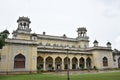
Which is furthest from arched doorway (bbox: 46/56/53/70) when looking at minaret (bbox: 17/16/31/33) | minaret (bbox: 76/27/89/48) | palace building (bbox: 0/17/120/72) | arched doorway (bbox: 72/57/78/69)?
minaret (bbox: 76/27/89/48)

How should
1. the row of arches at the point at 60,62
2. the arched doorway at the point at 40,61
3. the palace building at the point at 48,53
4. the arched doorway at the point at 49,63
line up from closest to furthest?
the palace building at the point at 48,53 < the arched doorway at the point at 40,61 < the row of arches at the point at 60,62 < the arched doorway at the point at 49,63

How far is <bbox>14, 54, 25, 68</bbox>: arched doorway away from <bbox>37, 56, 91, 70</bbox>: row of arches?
23.5ft

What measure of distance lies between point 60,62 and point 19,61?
14907 millimetres

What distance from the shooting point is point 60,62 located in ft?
154

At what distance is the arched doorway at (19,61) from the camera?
3566cm

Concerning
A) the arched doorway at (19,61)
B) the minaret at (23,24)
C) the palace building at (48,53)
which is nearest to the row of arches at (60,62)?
the palace building at (48,53)

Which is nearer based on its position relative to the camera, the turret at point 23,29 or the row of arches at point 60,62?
the row of arches at point 60,62

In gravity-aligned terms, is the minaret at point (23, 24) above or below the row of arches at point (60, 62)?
above

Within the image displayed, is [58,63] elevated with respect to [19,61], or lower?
lower

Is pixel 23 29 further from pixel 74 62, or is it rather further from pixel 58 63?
pixel 74 62

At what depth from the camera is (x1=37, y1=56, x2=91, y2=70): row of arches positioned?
144 feet

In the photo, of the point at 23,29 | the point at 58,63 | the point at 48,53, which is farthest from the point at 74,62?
the point at 23,29

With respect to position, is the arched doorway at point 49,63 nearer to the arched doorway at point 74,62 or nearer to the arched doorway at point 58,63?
the arched doorway at point 58,63

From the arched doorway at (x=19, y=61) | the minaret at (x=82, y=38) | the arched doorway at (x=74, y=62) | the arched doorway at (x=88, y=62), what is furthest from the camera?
the minaret at (x=82, y=38)
